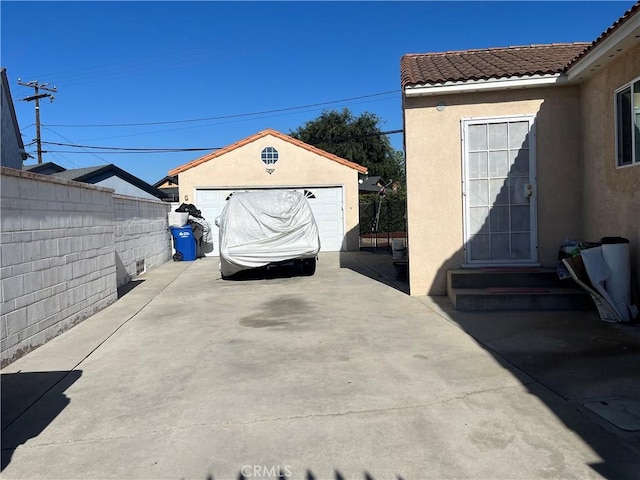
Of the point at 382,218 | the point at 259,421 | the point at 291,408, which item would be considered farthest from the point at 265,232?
the point at 382,218

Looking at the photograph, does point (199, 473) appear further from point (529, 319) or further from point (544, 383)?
point (529, 319)

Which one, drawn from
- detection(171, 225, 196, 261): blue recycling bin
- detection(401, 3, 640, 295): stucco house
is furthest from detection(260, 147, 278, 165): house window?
detection(401, 3, 640, 295): stucco house

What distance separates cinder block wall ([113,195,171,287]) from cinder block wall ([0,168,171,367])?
2.50 meters

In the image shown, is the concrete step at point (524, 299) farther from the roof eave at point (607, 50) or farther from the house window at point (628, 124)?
the roof eave at point (607, 50)

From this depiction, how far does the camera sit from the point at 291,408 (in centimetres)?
406

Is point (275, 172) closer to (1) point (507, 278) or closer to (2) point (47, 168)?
(1) point (507, 278)

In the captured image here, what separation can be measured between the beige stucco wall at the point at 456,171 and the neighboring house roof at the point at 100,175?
55.7ft

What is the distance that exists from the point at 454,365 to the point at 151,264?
37.6ft

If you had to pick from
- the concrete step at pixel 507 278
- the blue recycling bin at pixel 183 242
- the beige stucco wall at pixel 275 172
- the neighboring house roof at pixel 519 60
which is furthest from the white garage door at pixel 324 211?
the concrete step at pixel 507 278

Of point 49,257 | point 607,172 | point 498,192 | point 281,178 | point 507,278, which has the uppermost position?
point 281,178

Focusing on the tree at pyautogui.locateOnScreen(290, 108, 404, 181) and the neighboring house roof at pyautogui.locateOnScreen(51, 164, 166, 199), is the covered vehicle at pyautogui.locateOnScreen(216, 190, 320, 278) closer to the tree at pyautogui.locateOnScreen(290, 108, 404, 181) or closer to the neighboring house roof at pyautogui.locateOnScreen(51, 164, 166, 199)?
the neighboring house roof at pyautogui.locateOnScreen(51, 164, 166, 199)

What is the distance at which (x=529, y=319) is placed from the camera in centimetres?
696

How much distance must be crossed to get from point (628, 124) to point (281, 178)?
12.6 metres

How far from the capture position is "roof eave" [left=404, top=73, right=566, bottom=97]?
828 cm
